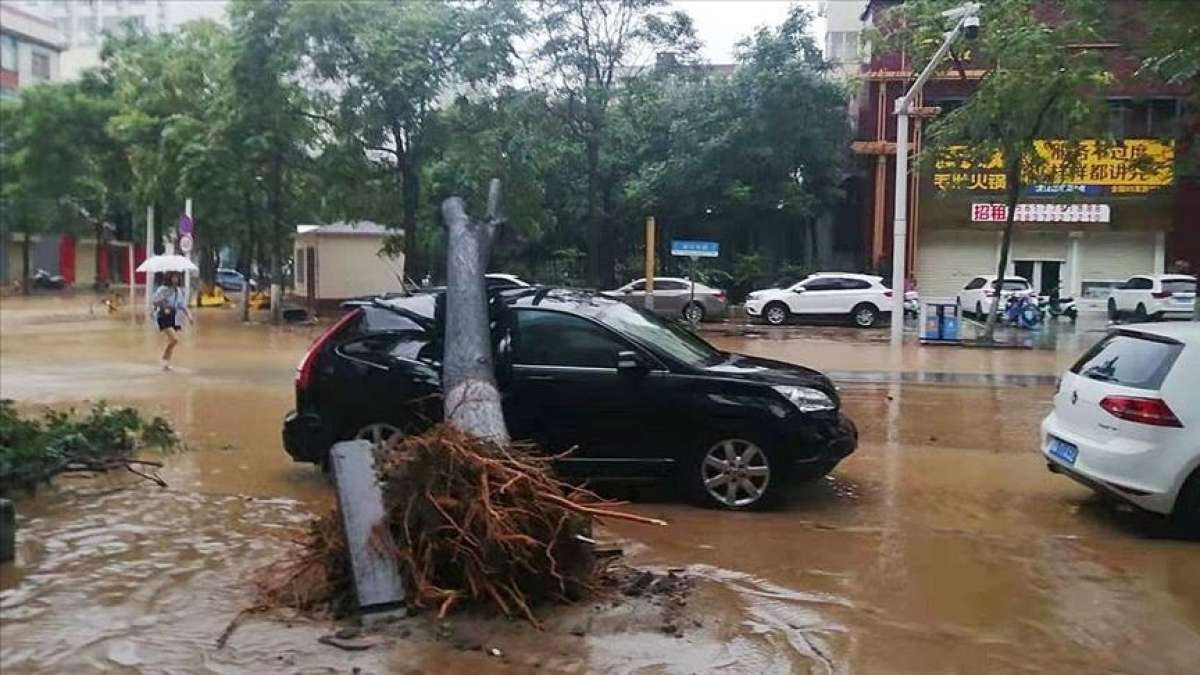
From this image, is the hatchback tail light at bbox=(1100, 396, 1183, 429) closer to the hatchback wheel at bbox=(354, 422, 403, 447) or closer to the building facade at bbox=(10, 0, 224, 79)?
the hatchback wheel at bbox=(354, 422, 403, 447)

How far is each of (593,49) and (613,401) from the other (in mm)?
25063

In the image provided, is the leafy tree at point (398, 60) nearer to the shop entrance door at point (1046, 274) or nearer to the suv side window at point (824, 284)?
the suv side window at point (824, 284)

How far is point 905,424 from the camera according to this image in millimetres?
12656

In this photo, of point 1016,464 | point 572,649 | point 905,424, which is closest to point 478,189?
point 905,424

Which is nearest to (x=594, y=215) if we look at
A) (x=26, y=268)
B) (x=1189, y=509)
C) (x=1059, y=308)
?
(x=1059, y=308)

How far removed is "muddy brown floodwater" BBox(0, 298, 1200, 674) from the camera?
5.09 meters

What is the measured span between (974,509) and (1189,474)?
1563 mm

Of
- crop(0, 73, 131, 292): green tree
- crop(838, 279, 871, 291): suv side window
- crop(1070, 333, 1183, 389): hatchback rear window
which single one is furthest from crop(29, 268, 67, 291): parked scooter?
crop(1070, 333, 1183, 389): hatchback rear window

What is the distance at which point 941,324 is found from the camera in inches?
985

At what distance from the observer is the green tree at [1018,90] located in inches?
910

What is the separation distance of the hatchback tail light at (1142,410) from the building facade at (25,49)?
5806 cm

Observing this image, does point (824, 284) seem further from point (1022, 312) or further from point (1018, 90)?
point (1018, 90)

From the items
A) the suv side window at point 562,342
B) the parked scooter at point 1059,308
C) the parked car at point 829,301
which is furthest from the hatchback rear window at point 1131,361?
the parked scooter at point 1059,308

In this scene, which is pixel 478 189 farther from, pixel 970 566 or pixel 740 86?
pixel 970 566
